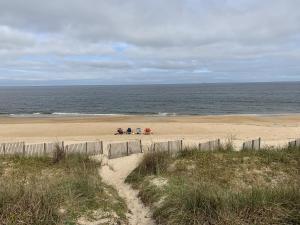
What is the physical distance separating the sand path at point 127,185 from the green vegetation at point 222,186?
0.77ft

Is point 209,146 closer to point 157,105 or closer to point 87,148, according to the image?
point 87,148

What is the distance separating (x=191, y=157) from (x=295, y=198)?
21.2 ft

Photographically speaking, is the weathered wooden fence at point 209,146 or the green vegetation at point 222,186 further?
the weathered wooden fence at point 209,146

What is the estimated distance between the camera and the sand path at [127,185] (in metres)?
8.31

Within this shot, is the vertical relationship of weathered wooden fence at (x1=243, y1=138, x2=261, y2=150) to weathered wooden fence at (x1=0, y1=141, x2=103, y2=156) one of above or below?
below

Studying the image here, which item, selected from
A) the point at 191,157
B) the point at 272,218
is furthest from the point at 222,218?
the point at 191,157

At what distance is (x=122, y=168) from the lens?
13.8 m

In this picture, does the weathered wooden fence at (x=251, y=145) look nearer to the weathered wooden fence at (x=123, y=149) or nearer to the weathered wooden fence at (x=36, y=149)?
the weathered wooden fence at (x=123, y=149)

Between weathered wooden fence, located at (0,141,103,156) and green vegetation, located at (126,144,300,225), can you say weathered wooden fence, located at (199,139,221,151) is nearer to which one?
green vegetation, located at (126,144,300,225)

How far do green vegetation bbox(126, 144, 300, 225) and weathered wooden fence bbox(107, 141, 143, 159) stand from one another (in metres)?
3.27

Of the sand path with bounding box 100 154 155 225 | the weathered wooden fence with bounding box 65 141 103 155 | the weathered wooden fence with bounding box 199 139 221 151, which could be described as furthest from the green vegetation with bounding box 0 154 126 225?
the weathered wooden fence with bounding box 199 139 221 151

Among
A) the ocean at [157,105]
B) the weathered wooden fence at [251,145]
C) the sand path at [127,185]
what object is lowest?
the ocean at [157,105]

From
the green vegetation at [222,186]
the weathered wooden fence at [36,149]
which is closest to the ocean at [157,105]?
the weathered wooden fence at [36,149]

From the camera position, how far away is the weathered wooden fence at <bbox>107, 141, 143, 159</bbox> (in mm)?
15914
